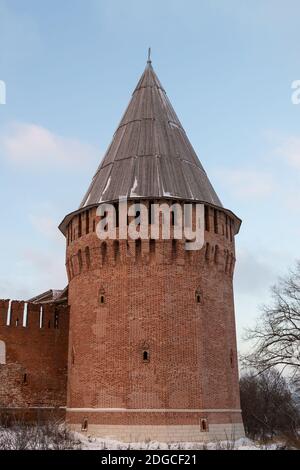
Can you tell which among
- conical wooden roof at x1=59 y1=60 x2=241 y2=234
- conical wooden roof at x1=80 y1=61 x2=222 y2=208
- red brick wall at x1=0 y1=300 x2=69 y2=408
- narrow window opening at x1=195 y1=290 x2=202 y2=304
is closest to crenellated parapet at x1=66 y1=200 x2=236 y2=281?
conical wooden roof at x1=59 y1=60 x2=241 y2=234

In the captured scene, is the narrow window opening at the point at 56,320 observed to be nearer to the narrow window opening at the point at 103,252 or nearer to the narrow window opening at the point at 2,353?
the narrow window opening at the point at 2,353

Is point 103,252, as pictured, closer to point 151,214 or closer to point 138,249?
point 138,249

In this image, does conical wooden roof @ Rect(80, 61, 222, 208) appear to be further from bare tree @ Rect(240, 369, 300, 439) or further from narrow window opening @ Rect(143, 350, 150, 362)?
bare tree @ Rect(240, 369, 300, 439)

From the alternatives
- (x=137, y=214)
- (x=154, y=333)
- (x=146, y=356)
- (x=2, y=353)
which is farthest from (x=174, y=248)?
(x=2, y=353)

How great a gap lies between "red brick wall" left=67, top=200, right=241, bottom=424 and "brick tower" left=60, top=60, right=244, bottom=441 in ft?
0.11

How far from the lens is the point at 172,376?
Answer: 16922 millimetres

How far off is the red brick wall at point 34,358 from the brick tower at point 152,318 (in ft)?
3.95

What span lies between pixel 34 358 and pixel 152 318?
5.37 metres

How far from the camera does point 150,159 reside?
20.3 m

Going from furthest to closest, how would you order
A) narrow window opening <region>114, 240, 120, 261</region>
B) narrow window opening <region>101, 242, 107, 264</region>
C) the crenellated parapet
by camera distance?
narrow window opening <region>101, 242, 107, 264</region> → narrow window opening <region>114, 240, 120, 261</region> → the crenellated parapet

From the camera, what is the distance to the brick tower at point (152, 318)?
55.0 feet

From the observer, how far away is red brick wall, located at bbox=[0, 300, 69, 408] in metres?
19.5

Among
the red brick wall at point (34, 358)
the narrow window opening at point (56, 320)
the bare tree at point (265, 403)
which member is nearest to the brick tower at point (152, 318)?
the narrow window opening at point (56, 320)

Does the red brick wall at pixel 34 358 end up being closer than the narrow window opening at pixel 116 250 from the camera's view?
No
